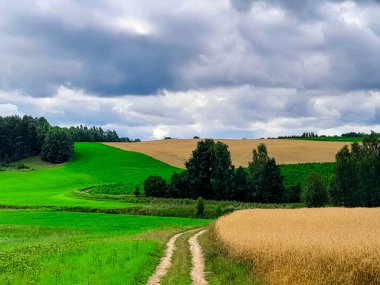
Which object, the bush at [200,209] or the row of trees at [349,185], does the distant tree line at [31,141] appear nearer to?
the bush at [200,209]

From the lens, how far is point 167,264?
27.4m

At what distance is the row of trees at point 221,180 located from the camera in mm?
86625

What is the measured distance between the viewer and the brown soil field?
12219 cm

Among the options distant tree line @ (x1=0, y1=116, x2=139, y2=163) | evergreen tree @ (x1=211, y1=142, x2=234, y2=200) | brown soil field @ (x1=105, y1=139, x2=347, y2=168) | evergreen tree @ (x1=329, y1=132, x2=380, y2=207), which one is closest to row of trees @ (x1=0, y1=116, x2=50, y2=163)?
distant tree line @ (x1=0, y1=116, x2=139, y2=163)

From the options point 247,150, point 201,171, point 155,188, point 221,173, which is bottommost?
point 155,188

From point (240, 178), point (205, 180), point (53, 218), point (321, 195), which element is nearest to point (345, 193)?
point (321, 195)

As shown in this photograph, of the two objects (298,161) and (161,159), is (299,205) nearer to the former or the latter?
(298,161)

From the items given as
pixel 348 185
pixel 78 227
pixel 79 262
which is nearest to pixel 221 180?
pixel 348 185

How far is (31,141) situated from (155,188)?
93435 mm

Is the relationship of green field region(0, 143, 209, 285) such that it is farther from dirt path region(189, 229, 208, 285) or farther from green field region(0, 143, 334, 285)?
dirt path region(189, 229, 208, 285)

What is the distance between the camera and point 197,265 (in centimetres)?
2666

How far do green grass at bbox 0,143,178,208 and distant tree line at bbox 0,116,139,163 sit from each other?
18.5 ft

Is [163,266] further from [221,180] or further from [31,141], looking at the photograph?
[31,141]

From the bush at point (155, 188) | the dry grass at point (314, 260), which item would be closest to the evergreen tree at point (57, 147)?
the bush at point (155, 188)
